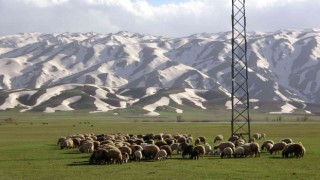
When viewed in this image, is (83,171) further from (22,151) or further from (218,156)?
(22,151)

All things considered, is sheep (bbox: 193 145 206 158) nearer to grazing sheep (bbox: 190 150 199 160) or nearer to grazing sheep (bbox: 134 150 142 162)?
grazing sheep (bbox: 190 150 199 160)

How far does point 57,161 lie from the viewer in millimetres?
40406

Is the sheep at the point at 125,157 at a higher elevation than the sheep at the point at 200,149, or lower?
lower

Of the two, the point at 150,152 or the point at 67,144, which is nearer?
the point at 150,152

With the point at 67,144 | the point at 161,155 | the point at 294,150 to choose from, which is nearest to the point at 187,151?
the point at 161,155

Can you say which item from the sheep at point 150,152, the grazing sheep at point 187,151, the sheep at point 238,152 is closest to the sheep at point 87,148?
the sheep at point 150,152

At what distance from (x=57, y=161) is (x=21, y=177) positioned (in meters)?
9.93

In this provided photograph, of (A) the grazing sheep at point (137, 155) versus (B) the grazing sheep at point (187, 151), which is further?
(B) the grazing sheep at point (187, 151)

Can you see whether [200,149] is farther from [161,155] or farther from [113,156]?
[113,156]

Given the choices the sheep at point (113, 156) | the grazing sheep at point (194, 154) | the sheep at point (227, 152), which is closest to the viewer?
the sheep at point (113, 156)

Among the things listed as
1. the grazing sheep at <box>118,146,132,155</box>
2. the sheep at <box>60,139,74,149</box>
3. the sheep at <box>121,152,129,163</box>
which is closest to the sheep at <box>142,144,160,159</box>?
the grazing sheep at <box>118,146,132,155</box>

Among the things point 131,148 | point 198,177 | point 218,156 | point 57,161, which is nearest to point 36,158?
point 57,161

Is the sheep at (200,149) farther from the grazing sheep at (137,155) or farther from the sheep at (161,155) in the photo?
the grazing sheep at (137,155)

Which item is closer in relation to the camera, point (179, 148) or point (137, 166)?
point (137, 166)
